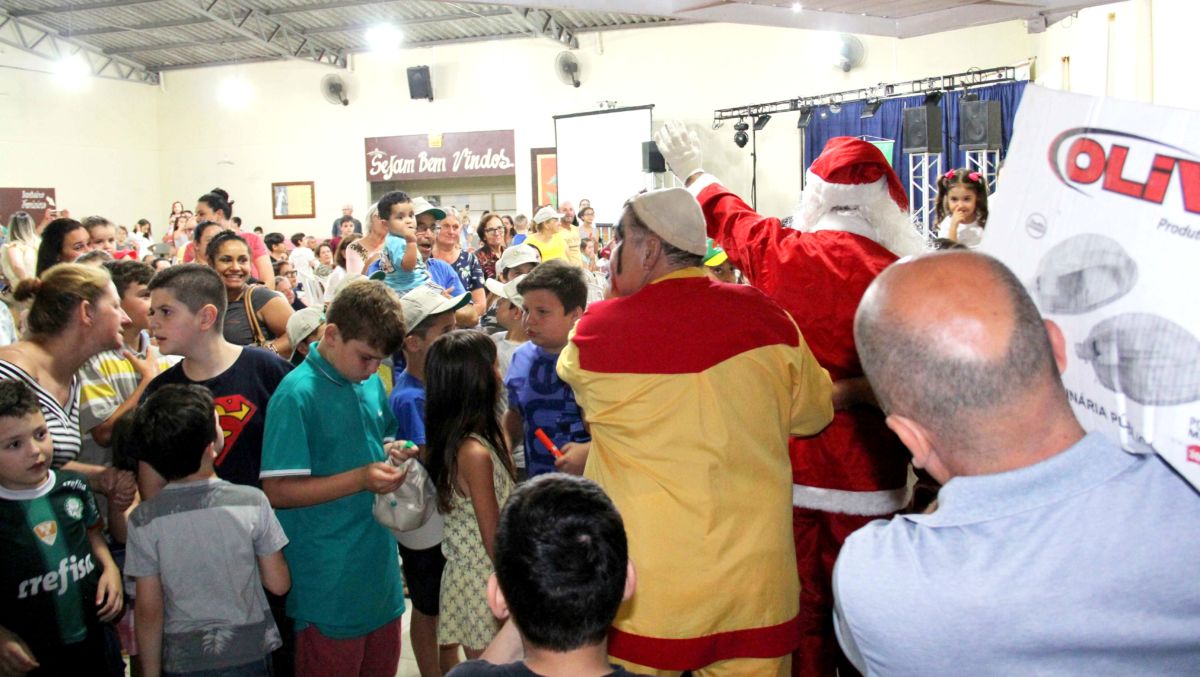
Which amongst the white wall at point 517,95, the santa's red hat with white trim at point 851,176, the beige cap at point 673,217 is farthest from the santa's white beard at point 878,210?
the white wall at point 517,95

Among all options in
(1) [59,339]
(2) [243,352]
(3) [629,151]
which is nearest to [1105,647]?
(2) [243,352]

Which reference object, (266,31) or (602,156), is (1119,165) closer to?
(602,156)

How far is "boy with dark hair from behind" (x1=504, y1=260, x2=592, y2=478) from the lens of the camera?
2.93 meters

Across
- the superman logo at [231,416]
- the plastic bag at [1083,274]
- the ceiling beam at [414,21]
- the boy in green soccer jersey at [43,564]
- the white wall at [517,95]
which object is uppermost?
the ceiling beam at [414,21]

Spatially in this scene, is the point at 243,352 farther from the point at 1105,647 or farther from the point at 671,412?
the point at 1105,647

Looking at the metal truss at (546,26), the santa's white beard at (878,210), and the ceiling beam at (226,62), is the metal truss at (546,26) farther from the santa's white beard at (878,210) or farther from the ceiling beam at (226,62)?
the santa's white beard at (878,210)

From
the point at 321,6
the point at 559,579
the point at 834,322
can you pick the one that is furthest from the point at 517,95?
the point at 559,579

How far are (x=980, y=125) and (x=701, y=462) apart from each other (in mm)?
9709

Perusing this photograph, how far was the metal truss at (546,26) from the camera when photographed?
1574 centimetres

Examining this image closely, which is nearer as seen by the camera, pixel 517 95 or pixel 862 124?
pixel 862 124

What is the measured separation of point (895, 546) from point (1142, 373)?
0.37m

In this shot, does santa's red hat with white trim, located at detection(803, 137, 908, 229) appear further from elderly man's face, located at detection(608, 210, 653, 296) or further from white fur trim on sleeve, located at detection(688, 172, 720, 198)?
elderly man's face, located at detection(608, 210, 653, 296)

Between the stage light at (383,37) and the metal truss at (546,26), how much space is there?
2.23 meters

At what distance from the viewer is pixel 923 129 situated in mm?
11062
